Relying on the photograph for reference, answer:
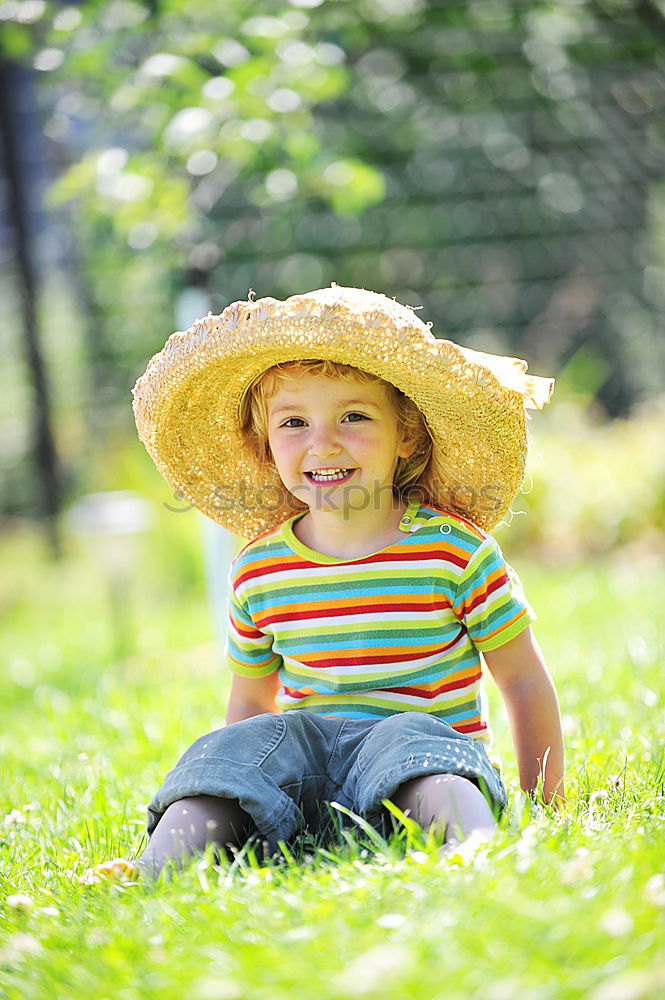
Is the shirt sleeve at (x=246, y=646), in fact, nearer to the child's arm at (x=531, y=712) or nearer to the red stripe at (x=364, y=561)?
the red stripe at (x=364, y=561)

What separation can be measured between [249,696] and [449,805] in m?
0.73

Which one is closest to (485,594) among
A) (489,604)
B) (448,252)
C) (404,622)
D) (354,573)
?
(489,604)

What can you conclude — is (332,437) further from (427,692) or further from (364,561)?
(427,692)

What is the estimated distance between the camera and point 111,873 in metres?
1.87

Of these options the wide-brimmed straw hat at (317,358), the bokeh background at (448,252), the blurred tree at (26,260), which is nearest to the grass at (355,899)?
the wide-brimmed straw hat at (317,358)

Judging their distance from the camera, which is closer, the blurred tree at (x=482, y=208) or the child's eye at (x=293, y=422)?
the child's eye at (x=293, y=422)

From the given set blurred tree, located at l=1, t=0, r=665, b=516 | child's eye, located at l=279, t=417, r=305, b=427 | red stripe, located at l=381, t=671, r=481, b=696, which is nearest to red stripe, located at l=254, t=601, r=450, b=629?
red stripe, located at l=381, t=671, r=481, b=696

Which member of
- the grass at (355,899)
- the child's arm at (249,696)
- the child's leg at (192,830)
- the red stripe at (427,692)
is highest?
the child's arm at (249,696)

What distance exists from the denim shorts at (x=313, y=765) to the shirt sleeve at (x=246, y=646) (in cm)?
26

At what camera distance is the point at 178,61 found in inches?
141

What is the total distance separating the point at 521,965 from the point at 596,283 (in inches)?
332

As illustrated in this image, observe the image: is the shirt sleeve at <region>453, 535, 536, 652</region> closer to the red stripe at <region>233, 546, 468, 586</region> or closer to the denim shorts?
the red stripe at <region>233, 546, 468, 586</region>

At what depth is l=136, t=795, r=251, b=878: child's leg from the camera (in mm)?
1917

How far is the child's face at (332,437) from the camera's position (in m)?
2.24
